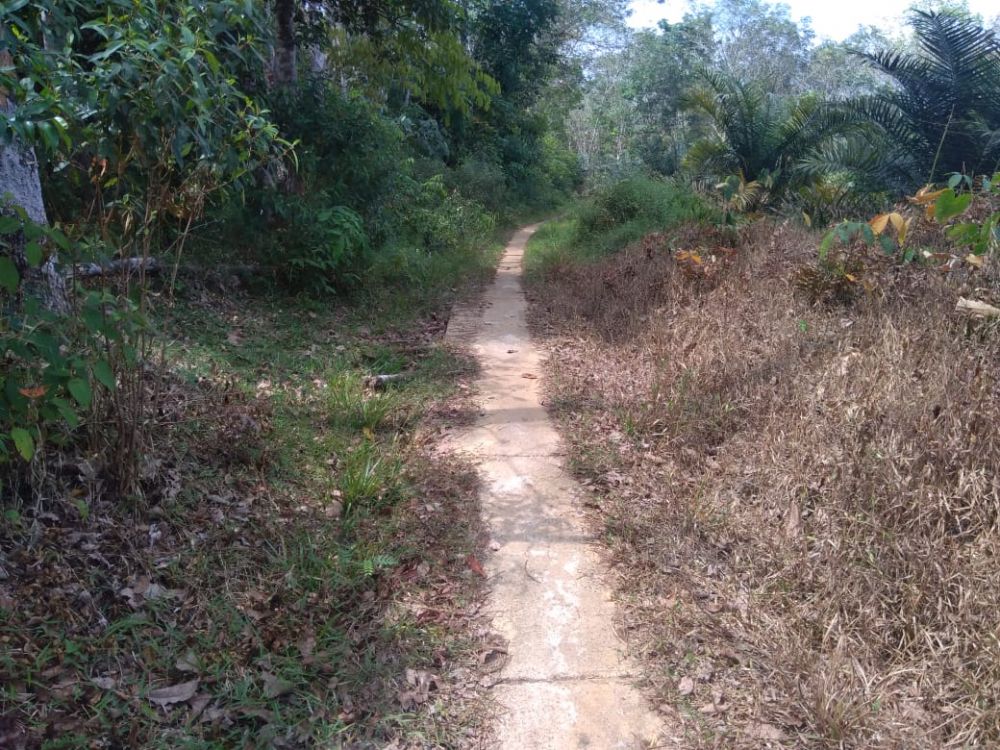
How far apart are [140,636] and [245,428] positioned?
1.62 meters

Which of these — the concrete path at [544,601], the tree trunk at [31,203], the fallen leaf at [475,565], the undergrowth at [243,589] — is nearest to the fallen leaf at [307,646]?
the undergrowth at [243,589]

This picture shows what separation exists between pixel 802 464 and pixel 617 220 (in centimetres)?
1013

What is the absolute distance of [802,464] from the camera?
3.84 metres

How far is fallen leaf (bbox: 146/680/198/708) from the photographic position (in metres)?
2.63

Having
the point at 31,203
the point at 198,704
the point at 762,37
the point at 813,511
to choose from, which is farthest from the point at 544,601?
the point at 762,37

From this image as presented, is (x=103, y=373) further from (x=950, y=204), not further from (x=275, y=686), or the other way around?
(x=950, y=204)

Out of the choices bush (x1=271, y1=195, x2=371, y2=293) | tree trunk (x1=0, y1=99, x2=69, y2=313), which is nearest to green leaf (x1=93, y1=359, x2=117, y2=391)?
tree trunk (x1=0, y1=99, x2=69, y2=313)

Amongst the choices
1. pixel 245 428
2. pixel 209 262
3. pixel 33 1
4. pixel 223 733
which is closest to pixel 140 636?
pixel 223 733

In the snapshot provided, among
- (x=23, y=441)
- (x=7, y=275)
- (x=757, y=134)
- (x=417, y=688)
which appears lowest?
(x=417, y=688)

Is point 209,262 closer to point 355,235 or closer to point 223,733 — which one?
point 355,235

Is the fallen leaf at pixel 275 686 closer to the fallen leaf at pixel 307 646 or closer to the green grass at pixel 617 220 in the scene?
the fallen leaf at pixel 307 646

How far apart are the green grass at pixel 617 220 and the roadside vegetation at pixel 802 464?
221cm

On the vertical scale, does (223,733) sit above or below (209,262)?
below

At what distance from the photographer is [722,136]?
47.2 ft
